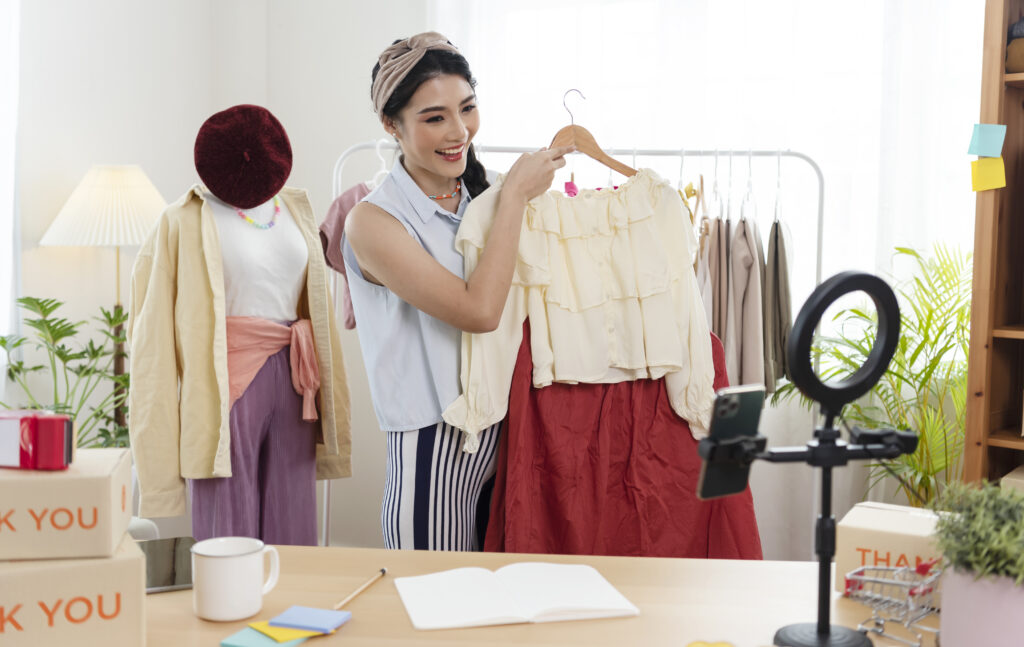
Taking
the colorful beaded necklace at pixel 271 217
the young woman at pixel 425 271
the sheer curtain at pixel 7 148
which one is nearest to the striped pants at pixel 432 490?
the young woman at pixel 425 271

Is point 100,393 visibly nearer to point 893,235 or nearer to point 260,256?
point 260,256

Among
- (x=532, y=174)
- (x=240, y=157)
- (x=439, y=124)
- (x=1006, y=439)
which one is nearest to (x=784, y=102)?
(x=1006, y=439)

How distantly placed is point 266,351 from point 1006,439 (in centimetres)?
200

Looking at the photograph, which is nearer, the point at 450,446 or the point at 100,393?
the point at 450,446

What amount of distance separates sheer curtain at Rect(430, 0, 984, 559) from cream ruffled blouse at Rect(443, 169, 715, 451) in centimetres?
142

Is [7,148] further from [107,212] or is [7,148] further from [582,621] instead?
[582,621]

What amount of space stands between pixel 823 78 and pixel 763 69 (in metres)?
0.22

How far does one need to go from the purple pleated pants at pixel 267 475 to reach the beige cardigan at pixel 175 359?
5 cm

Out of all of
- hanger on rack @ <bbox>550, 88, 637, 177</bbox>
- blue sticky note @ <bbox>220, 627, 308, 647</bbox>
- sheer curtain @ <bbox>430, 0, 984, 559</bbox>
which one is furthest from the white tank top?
sheer curtain @ <bbox>430, 0, 984, 559</bbox>

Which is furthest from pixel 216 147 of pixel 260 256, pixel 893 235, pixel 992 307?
pixel 893 235

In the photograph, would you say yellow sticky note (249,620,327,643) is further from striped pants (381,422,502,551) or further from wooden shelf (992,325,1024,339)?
wooden shelf (992,325,1024,339)

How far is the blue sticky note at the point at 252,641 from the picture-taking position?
1.05m

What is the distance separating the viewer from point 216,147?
2160 millimetres

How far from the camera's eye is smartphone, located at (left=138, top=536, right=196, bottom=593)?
1235 millimetres
